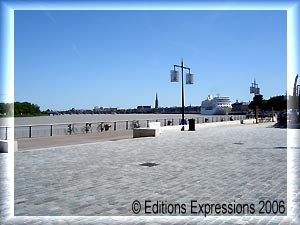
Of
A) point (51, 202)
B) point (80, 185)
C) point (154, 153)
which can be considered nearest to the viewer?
point (51, 202)

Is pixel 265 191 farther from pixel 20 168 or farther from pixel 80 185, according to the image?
pixel 20 168

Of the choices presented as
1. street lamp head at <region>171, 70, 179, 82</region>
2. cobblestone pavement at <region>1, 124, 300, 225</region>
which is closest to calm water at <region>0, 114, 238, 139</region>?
cobblestone pavement at <region>1, 124, 300, 225</region>

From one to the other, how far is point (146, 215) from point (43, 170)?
4.39 metres

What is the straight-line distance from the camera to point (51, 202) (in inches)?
206

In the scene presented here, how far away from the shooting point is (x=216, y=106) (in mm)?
112500

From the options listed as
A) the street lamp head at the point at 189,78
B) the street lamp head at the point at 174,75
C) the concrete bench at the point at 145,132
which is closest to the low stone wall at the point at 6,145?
the concrete bench at the point at 145,132

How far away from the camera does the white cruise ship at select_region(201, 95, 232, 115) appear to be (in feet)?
362

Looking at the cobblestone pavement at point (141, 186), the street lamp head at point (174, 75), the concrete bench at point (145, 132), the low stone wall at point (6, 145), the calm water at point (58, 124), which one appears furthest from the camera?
the street lamp head at point (174, 75)

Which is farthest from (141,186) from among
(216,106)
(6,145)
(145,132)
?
(216,106)

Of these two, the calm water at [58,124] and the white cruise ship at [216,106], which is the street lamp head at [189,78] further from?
the white cruise ship at [216,106]

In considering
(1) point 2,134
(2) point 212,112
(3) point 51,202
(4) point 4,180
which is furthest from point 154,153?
(2) point 212,112

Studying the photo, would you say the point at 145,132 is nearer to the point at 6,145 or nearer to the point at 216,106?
the point at 6,145

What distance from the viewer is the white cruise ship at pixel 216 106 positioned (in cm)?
11031

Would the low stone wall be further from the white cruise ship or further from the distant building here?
the distant building
